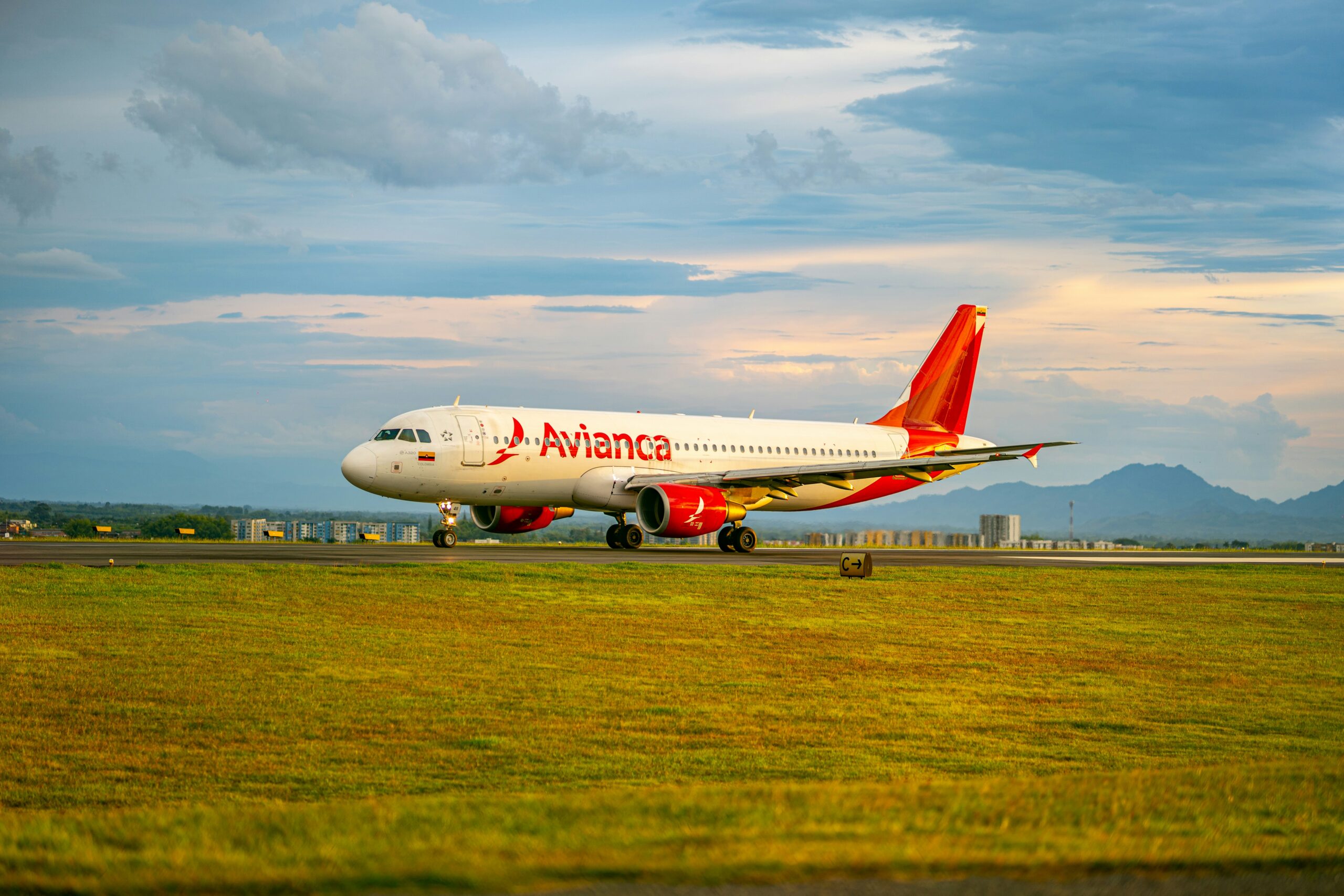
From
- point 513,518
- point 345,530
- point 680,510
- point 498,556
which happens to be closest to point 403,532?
point 345,530

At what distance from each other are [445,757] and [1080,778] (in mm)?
4302

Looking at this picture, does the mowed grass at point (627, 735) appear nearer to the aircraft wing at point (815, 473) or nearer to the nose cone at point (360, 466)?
the nose cone at point (360, 466)

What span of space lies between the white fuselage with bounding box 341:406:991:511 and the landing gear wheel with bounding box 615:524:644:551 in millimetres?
847

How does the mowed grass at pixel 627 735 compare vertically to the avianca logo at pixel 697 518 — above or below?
below

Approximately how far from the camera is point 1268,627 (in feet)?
60.7

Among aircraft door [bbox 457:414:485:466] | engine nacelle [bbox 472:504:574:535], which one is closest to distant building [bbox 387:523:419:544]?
engine nacelle [bbox 472:504:574:535]

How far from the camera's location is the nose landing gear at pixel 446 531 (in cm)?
3569

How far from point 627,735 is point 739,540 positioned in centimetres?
2897

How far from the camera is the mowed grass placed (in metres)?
5.49

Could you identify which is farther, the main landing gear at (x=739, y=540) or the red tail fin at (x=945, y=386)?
the red tail fin at (x=945, y=386)

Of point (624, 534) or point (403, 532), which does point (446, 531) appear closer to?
point (624, 534)

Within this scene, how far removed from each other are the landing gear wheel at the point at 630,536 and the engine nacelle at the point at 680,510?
1713 mm

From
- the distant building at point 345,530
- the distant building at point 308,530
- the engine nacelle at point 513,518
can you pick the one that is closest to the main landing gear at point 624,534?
the engine nacelle at point 513,518

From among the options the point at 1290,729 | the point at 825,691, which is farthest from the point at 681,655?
the point at 1290,729
